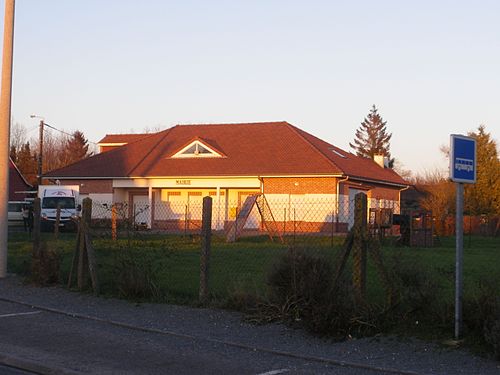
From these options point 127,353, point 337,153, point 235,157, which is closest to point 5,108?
point 127,353

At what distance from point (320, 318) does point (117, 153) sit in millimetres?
39621

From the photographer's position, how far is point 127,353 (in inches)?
369

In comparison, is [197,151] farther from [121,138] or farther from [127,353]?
[127,353]

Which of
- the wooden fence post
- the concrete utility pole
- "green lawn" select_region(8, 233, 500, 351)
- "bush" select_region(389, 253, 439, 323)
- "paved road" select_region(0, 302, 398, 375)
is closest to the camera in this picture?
"paved road" select_region(0, 302, 398, 375)

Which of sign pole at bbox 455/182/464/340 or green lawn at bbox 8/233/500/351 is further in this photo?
green lawn at bbox 8/233/500/351

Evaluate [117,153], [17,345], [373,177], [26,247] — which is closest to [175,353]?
[17,345]

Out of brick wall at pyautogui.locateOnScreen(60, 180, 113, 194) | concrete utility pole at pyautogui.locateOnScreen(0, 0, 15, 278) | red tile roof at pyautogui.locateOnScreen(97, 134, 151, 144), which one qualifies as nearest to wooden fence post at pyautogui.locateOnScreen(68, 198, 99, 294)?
concrete utility pole at pyautogui.locateOnScreen(0, 0, 15, 278)

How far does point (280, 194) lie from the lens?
Result: 40.9 m

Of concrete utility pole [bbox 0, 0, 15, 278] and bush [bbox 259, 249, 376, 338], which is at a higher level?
concrete utility pole [bbox 0, 0, 15, 278]

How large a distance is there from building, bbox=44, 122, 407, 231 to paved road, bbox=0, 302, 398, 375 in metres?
26.2

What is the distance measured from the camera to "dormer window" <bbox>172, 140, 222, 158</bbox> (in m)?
44.3

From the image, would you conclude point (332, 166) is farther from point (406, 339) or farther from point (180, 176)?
point (406, 339)

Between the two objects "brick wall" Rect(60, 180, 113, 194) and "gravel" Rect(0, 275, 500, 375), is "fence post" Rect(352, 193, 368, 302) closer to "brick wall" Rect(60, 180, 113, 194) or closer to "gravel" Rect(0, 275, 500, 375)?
"gravel" Rect(0, 275, 500, 375)

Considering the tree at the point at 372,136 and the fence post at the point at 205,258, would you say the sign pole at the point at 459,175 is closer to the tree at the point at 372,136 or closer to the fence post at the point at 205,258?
the fence post at the point at 205,258
